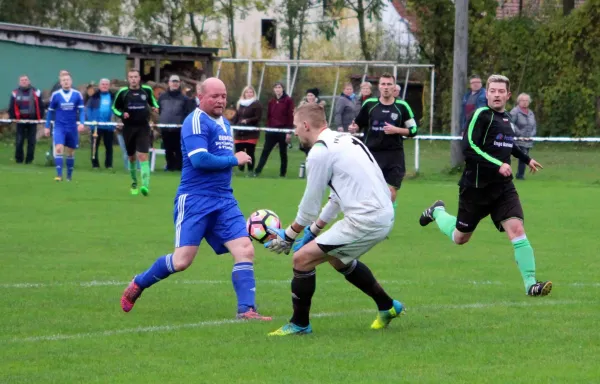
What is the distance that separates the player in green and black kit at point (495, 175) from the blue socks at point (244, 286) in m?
2.36

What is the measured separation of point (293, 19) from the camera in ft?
153

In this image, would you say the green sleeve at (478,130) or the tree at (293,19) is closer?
the green sleeve at (478,130)

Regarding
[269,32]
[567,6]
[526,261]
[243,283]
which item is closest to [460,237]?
[526,261]

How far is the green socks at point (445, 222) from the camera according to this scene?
10.4 m

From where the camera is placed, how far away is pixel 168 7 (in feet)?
163

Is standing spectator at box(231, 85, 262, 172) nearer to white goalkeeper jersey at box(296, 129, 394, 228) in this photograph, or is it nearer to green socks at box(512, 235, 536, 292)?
green socks at box(512, 235, 536, 292)

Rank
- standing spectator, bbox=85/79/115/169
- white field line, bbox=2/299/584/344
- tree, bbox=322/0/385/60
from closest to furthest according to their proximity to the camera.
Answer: white field line, bbox=2/299/584/344 → standing spectator, bbox=85/79/115/169 → tree, bbox=322/0/385/60

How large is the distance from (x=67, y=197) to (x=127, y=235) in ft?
16.7

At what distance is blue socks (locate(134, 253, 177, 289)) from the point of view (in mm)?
8617

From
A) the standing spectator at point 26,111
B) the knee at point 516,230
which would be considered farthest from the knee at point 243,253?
the standing spectator at point 26,111

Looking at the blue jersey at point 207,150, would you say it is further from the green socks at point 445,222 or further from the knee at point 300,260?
the green socks at point 445,222

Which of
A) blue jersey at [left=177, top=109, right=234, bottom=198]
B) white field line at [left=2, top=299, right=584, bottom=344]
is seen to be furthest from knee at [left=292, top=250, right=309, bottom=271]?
blue jersey at [left=177, top=109, right=234, bottom=198]

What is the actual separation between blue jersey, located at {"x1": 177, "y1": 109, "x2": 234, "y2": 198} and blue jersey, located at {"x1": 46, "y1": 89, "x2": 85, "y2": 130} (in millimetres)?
13883

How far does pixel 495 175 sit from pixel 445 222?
1.05 metres
